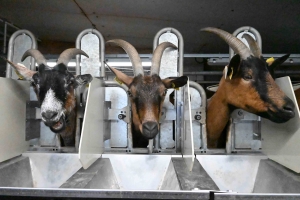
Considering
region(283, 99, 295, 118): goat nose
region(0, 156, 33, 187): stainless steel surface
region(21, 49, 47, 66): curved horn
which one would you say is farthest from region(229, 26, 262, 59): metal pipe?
region(0, 156, 33, 187): stainless steel surface

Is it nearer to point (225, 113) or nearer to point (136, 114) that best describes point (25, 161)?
point (136, 114)

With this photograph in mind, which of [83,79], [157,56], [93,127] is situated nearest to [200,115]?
[157,56]

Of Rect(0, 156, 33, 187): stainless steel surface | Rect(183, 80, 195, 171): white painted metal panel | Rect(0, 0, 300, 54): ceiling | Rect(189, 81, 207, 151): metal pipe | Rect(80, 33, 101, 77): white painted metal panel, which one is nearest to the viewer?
Rect(183, 80, 195, 171): white painted metal panel

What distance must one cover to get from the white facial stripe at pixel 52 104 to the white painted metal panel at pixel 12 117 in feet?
0.80

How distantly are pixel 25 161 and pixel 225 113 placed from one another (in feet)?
5.52

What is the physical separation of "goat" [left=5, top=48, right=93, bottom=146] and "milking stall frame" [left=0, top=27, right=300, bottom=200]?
0.11 metres

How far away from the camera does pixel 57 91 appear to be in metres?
1.95

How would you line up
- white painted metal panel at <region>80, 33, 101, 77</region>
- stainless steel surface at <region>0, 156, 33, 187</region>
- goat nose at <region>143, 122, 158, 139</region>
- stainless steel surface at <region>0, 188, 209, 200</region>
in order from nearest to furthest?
stainless steel surface at <region>0, 188, 209, 200</region>
stainless steel surface at <region>0, 156, 33, 187</region>
goat nose at <region>143, 122, 158, 139</region>
white painted metal panel at <region>80, 33, 101, 77</region>

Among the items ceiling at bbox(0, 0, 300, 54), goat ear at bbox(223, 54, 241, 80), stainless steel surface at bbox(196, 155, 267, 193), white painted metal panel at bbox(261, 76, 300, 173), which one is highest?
ceiling at bbox(0, 0, 300, 54)

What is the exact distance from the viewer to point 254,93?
1.90 m

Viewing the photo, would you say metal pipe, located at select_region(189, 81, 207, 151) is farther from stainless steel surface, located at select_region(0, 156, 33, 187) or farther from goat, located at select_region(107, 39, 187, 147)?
stainless steel surface, located at select_region(0, 156, 33, 187)

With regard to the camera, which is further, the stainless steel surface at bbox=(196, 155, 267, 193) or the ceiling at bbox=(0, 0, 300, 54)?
the ceiling at bbox=(0, 0, 300, 54)

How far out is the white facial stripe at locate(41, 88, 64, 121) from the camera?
6.09 ft

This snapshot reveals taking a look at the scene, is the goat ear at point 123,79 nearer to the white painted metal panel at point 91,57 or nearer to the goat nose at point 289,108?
the white painted metal panel at point 91,57
